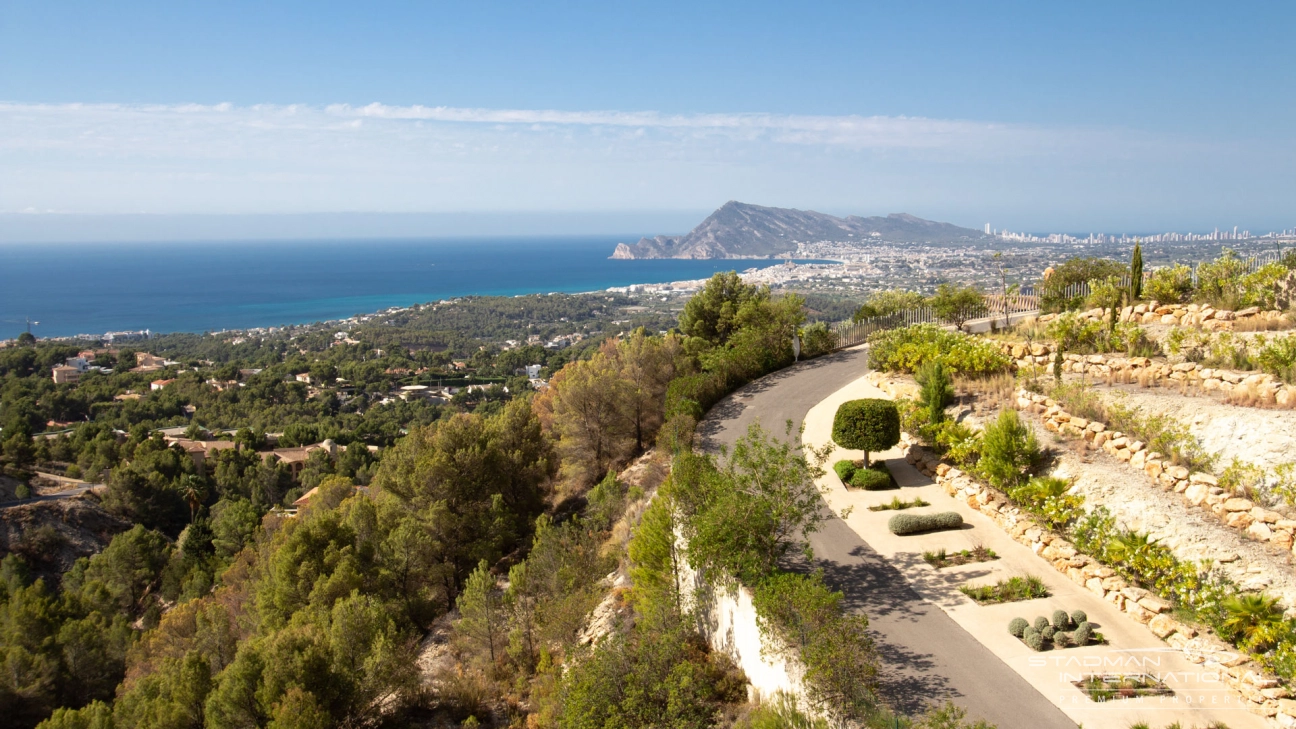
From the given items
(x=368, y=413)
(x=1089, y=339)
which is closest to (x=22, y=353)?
(x=368, y=413)

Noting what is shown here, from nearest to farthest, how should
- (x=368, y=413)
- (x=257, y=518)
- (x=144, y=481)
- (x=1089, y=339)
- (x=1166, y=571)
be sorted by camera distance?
(x=1166, y=571)
(x=1089, y=339)
(x=257, y=518)
(x=144, y=481)
(x=368, y=413)

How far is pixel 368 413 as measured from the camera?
5338 cm

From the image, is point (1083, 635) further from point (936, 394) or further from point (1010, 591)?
point (936, 394)

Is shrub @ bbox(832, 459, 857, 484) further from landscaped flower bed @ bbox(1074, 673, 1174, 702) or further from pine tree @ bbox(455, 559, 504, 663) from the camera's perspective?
pine tree @ bbox(455, 559, 504, 663)

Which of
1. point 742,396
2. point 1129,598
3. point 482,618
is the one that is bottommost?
point 482,618

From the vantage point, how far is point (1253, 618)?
6809 millimetres

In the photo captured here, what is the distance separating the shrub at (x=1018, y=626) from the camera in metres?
7.66

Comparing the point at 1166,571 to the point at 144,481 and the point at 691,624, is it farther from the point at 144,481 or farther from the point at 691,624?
the point at 144,481

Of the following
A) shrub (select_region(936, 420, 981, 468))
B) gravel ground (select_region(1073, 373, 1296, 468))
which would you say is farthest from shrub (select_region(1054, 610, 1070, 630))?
shrub (select_region(936, 420, 981, 468))

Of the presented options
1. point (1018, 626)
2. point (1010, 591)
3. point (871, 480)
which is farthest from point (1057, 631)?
point (871, 480)

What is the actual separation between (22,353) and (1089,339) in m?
90.2

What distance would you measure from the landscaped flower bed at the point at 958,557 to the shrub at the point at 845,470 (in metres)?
2.58

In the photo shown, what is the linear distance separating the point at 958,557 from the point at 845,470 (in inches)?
112

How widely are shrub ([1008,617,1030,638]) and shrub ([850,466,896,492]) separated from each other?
4036mm
